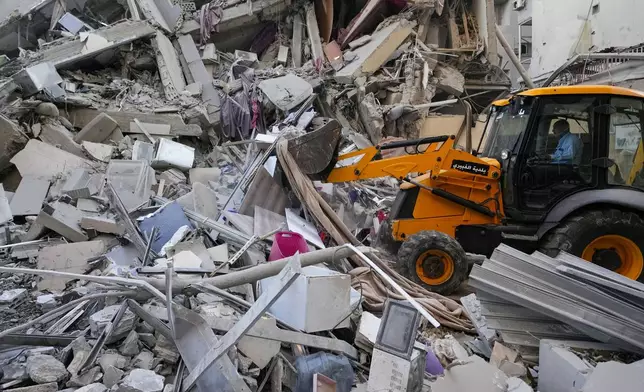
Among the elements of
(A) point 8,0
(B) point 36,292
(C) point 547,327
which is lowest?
(B) point 36,292

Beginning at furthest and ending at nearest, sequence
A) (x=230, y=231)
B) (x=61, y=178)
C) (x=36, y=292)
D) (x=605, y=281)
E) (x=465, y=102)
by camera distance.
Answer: (x=465, y=102) → (x=61, y=178) → (x=230, y=231) → (x=36, y=292) → (x=605, y=281)

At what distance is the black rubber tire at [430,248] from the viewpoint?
15.1 ft

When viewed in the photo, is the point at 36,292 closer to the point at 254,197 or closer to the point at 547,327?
the point at 254,197

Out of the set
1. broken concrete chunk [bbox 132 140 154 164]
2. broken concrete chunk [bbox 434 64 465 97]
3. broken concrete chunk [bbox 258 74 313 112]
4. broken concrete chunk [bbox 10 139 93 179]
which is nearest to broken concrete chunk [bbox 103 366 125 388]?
broken concrete chunk [bbox 10 139 93 179]

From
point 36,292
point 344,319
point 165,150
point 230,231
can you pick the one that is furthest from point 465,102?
point 36,292

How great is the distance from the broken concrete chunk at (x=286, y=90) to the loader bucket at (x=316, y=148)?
378cm

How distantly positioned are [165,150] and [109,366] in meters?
5.02

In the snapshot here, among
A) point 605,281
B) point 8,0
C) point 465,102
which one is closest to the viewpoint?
point 605,281

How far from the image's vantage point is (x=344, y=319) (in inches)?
131

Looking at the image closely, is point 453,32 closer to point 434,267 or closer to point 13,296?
point 434,267

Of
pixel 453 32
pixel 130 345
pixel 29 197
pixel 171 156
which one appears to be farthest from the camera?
pixel 453 32

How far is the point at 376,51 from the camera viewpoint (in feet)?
32.1

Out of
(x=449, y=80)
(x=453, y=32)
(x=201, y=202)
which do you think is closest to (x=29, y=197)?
(x=201, y=202)

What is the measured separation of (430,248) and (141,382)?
2.94 metres
